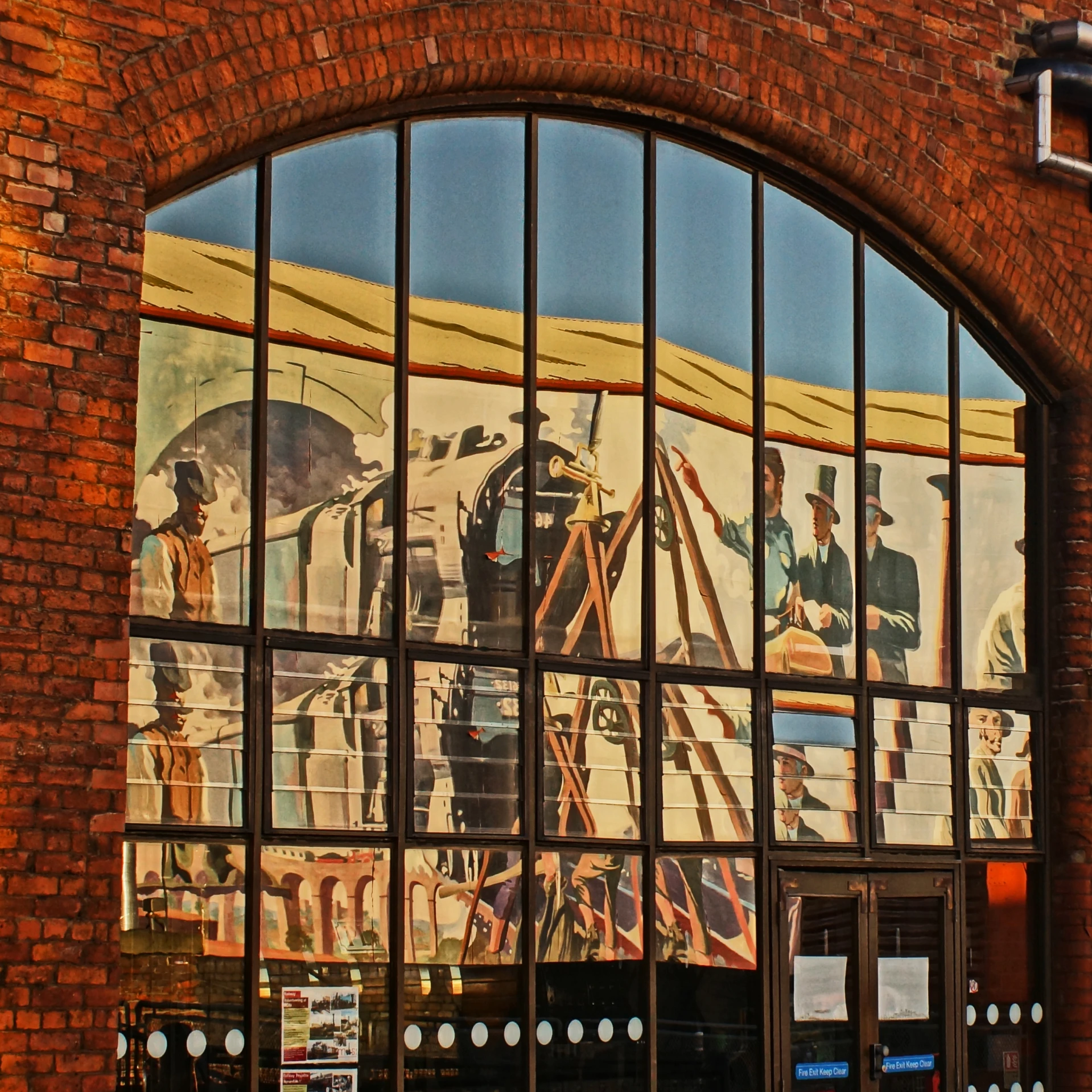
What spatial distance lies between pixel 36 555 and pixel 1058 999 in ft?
23.4

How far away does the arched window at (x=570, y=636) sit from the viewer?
27.6ft

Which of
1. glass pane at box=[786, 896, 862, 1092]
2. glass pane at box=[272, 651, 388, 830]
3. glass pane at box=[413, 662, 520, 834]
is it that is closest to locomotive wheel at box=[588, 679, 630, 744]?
glass pane at box=[413, 662, 520, 834]

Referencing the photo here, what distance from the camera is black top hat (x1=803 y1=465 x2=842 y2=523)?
10.8 meters

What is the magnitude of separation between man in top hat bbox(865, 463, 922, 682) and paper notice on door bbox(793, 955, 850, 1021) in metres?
1.71

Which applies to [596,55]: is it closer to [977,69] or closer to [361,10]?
[361,10]

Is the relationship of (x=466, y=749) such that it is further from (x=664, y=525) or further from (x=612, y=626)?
(x=664, y=525)

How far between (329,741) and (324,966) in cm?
105

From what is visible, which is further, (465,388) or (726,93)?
(726,93)

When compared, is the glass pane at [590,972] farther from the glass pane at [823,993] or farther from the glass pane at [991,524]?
the glass pane at [991,524]

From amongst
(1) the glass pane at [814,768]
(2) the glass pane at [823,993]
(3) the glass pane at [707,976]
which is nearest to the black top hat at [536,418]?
(1) the glass pane at [814,768]

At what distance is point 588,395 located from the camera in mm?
9867

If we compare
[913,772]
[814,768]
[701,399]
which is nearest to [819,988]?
[814,768]

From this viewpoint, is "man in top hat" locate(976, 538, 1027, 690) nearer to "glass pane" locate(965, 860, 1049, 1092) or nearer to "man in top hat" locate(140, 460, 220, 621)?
"glass pane" locate(965, 860, 1049, 1092)

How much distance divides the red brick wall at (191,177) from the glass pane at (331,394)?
1.07 feet
